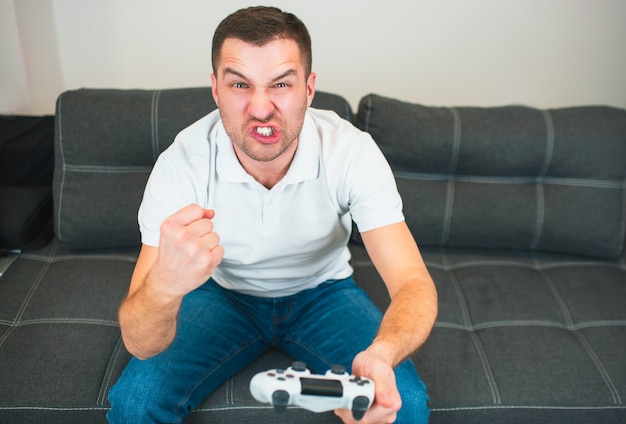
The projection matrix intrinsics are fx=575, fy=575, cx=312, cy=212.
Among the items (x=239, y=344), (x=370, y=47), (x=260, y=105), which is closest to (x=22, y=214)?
(x=239, y=344)

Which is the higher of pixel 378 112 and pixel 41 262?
pixel 378 112

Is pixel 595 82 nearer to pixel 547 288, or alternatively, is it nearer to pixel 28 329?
pixel 547 288

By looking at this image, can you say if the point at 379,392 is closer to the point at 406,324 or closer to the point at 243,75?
the point at 406,324

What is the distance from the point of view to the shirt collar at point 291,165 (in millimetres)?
1371

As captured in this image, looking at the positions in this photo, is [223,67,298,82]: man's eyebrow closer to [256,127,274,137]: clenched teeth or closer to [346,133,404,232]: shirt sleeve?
[256,127,274,137]: clenched teeth

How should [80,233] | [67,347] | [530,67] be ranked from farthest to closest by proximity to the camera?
[530,67], [80,233], [67,347]

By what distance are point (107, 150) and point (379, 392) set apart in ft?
3.90

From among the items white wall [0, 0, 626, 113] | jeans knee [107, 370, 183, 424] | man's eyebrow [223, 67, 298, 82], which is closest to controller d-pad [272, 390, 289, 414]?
jeans knee [107, 370, 183, 424]

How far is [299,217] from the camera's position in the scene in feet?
4.62

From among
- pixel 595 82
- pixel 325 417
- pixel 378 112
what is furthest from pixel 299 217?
pixel 595 82

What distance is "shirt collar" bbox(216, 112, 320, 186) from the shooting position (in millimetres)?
1371

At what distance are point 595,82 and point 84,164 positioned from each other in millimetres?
1950

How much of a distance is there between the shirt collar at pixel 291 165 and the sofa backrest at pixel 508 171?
0.50 m

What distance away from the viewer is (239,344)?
4.55ft
